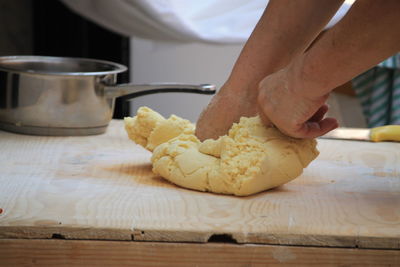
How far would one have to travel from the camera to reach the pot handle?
4.66 ft

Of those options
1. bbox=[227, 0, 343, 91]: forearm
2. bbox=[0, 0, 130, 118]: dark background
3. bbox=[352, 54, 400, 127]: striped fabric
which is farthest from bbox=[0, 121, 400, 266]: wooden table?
bbox=[0, 0, 130, 118]: dark background

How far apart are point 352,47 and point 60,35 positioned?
1953 mm

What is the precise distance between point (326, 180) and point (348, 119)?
5.85ft

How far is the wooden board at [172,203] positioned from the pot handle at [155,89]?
164 mm

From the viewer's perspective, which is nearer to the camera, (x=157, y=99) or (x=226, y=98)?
(x=226, y=98)

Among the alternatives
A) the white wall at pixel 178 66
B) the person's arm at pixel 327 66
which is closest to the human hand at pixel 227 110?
the person's arm at pixel 327 66

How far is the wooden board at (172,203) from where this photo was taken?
847mm

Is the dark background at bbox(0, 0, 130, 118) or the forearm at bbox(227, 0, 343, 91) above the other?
the forearm at bbox(227, 0, 343, 91)

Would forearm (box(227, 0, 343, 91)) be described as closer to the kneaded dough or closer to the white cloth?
the kneaded dough

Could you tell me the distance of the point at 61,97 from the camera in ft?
4.54

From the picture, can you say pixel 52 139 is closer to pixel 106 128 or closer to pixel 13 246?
pixel 106 128

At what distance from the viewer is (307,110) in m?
0.98

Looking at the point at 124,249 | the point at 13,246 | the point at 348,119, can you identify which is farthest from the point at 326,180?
the point at 348,119

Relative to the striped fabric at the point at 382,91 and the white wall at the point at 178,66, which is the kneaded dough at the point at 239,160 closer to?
the striped fabric at the point at 382,91
